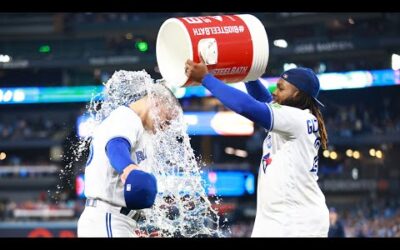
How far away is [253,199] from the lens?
98.3 feet

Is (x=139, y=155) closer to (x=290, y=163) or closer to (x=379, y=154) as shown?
(x=290, y=163)

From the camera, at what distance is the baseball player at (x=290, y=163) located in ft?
15.5

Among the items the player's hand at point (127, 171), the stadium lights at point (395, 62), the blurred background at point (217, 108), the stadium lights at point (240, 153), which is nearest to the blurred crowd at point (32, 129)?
the blurred background at point (217, 108)

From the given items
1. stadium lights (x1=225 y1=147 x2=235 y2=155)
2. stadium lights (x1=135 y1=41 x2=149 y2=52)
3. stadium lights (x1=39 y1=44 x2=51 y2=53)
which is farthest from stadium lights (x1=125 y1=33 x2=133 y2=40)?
stadium lights (x1=225 y1=147 x2=235 y2=155)

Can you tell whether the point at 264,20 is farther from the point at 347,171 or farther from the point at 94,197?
the point at 94,197

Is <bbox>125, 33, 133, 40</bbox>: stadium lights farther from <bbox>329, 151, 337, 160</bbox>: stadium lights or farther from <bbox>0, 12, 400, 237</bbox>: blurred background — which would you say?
<bbox>329, 151, 337, 160</bbox>: stadium lights

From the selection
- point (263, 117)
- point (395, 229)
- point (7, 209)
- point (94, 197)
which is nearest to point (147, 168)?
point (94, 197)

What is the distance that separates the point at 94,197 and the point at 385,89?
25993 millimetres

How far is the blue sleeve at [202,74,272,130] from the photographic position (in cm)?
453

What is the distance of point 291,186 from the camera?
189 inches

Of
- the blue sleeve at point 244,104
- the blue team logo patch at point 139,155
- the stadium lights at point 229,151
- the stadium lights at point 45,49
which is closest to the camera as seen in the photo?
the blue sleeve at point 244,104

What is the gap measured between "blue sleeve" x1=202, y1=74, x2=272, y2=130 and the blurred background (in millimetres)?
18923

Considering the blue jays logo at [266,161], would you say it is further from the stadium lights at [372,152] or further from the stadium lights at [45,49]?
the stadium lights at [45,49]

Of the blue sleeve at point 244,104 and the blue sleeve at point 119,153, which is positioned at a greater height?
the blue sleeve at point 244,104
